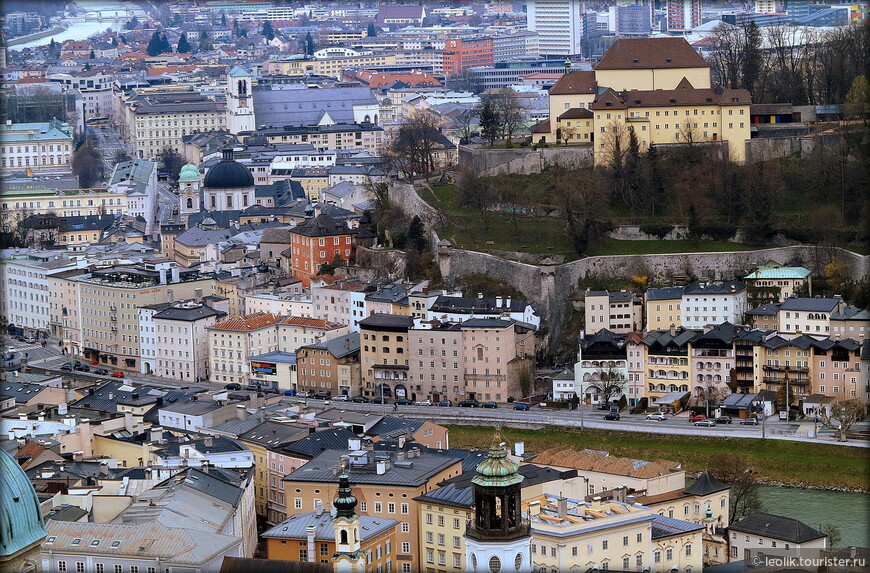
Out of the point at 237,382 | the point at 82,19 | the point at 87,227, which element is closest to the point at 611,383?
the point at 237,382

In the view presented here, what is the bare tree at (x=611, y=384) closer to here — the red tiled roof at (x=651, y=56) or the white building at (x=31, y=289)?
the red tiled roof at (x=651, y=56)

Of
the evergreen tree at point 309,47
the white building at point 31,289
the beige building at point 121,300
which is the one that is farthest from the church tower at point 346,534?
the evergreen tree at point 309,47

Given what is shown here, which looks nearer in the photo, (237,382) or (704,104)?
(237,382)

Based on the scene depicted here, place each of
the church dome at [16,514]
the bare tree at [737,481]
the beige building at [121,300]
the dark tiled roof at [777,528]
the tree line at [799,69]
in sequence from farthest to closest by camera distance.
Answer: the tree line at [799,69], the beige building at [121,300], the bare tree at [737,481], the dark tiled roof at [777,528], the church dome at [16,514]

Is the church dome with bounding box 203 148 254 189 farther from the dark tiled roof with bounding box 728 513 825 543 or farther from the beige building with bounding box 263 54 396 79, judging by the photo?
the beige building with bounding box 263 54 396 79

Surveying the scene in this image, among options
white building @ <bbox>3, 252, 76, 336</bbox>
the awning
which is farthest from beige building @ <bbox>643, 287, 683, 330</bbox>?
white building @ <bbox>3, 252, 76, 336</bbox>

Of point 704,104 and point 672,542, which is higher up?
point 704,104

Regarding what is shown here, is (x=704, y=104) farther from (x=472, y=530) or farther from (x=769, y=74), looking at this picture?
(x=472, y=530)

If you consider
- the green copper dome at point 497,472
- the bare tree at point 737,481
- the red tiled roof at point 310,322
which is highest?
the green copper dome at point 497,472
